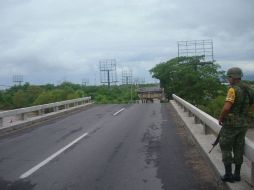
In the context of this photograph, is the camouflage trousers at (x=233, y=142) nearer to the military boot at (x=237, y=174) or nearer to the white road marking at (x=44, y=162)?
the military boot at (x=237, y=174)

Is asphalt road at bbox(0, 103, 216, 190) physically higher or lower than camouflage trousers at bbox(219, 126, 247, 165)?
lower

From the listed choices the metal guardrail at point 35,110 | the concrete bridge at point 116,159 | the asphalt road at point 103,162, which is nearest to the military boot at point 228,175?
the concrete bridge at point 116,159

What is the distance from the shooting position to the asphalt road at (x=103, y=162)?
8000 mm

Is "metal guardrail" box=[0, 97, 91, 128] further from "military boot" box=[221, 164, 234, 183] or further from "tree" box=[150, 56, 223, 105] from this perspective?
"tree" box=[150, 56, 223, 105]

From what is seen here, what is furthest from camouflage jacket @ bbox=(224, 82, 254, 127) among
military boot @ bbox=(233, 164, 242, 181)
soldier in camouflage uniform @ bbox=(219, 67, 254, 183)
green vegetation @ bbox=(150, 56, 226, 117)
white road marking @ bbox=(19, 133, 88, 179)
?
green vegetation @ bbox=(150, 56, 226, 117)

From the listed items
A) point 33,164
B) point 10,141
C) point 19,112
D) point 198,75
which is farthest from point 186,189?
point 198,75

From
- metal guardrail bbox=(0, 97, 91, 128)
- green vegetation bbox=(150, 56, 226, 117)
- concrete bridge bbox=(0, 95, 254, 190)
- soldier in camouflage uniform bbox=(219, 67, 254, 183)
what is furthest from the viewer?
green vegetation bbox=(150, 56, 226, 117)

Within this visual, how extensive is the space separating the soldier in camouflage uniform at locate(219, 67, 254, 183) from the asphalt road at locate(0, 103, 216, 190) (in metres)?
0.81

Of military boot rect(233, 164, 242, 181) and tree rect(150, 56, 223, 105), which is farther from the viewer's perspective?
tree rect(150, 56, 223, 105)

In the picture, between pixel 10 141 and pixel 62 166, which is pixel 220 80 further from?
pixel 62 166

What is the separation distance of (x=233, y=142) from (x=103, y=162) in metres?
3.81

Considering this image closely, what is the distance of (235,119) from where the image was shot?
6.93 m

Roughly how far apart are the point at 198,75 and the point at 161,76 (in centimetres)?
2351

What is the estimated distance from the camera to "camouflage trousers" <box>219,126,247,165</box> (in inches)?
276
